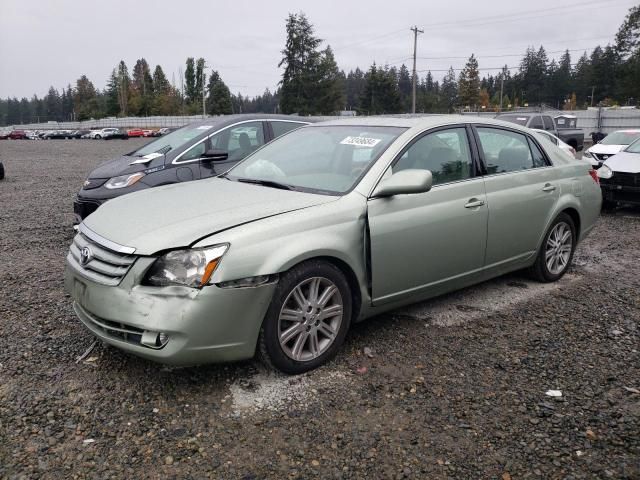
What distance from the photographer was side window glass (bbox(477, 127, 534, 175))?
4699 millimetres

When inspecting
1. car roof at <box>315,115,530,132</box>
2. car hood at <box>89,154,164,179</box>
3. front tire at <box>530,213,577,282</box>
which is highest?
→ car roof at <box>315,115,530,132</box>

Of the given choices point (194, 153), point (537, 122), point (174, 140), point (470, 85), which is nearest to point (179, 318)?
point (194, 153)

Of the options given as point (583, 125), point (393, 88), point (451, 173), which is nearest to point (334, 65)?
point (393, 88)

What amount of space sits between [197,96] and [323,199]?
11354 centimetres

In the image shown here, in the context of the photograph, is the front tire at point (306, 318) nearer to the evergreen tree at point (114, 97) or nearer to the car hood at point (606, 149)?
the car hood at point (606, 149)

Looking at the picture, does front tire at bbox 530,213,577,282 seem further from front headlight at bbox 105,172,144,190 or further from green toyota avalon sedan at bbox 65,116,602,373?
front headlight at bbox 105,172,144,190

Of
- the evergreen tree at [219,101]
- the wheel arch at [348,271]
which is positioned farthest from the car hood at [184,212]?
the evergreen tree at [219,101]

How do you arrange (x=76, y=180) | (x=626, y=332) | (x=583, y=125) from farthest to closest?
1. (x=583, y=125)
2. (x=76, y=180)
3. (x=626, y=332)

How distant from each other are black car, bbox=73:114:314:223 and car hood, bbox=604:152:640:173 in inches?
219

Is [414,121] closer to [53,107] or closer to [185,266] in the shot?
[185,266]

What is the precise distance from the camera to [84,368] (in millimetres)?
3553

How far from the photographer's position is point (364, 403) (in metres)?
3.21

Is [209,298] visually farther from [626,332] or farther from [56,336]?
[626,332]

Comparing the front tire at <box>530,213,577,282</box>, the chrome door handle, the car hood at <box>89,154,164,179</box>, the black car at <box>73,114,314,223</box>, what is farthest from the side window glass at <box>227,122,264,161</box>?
the front tire at <box>530,213,577,282</box>
